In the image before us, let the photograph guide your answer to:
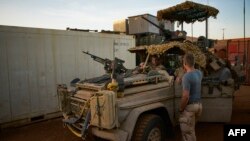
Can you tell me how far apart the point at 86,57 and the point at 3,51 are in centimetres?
290

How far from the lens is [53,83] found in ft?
24.7

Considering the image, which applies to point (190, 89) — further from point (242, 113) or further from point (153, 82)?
point (242, 113)

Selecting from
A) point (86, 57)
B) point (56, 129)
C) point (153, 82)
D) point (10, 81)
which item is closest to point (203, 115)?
point (153, 82)

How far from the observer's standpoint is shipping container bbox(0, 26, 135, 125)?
21.2 ft

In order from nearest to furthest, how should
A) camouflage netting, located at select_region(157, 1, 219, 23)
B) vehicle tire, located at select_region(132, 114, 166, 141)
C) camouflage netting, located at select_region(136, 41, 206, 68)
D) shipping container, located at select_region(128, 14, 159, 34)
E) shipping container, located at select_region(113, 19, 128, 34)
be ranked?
vehicle tire, located at select_region(132, 114, 166, 141) → camouflage netting, located at select_region(136, 41, 206, 68) → camouflage netting, located at select_region(157, 1, 219, 23) → shipping container, located at select_region(128, 14, 159, 34) → shipping container, located at select_region(113, 19, 128, 34)

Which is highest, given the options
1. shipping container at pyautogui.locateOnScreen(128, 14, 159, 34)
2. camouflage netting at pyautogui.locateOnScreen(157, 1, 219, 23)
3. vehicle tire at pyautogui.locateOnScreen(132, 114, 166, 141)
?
shipping container at pyautogui.locateOnScreen(128, 14, 159, 34)

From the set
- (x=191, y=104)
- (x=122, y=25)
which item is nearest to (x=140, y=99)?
(x=191, y=104)

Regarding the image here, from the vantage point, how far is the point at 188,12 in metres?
7.44

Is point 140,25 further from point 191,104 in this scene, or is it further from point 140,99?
point 191,104

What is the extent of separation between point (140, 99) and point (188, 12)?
14.5ft

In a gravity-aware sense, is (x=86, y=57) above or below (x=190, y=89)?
above

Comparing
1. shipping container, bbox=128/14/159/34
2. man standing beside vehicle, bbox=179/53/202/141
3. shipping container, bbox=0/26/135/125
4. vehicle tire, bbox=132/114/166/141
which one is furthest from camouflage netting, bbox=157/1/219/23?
shipping container, bbox=128/14/159/34

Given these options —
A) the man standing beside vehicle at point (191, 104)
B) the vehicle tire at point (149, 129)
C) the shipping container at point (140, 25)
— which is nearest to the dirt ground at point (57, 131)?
the vehicle tire at point (149, 129)

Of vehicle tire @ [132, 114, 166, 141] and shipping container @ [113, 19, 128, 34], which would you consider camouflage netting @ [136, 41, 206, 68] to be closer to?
vehicle tire @ [132, 114, 166, 141]
